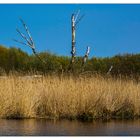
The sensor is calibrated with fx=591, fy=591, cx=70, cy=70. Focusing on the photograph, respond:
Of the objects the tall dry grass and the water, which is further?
the tall dry grass

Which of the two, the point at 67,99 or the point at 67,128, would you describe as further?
the point at 67,99

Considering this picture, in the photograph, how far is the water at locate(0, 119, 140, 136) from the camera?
11686mm

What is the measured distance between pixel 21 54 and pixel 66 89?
897 inches

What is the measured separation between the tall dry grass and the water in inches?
30.3

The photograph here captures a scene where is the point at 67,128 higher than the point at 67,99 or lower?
lower

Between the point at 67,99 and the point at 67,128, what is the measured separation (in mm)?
2547

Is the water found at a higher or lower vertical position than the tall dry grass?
lower

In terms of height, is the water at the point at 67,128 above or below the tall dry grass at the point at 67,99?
below

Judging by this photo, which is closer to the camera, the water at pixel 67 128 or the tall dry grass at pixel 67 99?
the water at pixel 67 128

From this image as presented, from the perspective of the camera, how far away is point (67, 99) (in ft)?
49.0

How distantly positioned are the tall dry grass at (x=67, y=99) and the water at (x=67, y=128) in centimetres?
77

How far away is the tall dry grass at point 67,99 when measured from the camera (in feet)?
48.2
